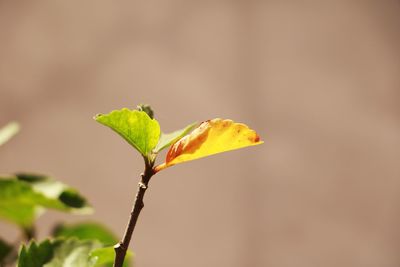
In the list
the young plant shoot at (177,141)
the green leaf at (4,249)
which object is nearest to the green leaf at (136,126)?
the young plant shoot at (177,141)

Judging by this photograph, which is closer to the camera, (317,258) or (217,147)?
(217,147)

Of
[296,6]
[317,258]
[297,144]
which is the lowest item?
[317,258]

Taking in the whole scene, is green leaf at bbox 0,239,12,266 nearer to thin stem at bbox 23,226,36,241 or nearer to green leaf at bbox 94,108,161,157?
thin stem at bbox 23,226,36,241

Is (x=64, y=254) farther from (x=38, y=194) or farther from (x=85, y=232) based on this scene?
(x=85, y=232)

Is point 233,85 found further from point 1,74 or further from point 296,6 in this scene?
point 1,74

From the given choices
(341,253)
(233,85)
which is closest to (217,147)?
(233,85)

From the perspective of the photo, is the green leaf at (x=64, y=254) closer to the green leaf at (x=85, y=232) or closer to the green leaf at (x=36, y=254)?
the green leaf at (x=36, y=254)

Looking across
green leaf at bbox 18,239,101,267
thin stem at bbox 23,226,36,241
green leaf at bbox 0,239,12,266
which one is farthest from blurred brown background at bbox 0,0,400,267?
green leaf at bbox 18,239,101,267

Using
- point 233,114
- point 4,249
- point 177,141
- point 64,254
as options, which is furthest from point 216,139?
point 233,114
